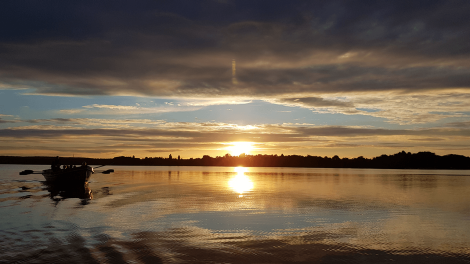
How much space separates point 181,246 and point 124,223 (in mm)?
6416

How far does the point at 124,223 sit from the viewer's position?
60.5ft

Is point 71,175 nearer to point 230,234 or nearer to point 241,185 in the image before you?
point 241,185

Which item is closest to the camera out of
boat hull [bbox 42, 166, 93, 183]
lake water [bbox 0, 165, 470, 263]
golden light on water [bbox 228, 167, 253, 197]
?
lake water [bbox 0, 165, 470, 263]

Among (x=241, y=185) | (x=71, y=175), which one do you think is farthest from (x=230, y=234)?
(x=241, y=185)

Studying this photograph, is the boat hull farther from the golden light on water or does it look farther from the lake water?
the golden light on water

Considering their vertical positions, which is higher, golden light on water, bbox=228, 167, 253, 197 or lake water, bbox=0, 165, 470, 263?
lake water, bbox=0, 165, 470, 263

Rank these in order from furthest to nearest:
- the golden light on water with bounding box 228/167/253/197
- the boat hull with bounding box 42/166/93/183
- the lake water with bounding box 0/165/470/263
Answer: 1. the boat hull with bounding box 42/166/93/183
2. the golden light on water with bounding box 228/167/253/197
3. the lake water with bounding box 0/165/470/263

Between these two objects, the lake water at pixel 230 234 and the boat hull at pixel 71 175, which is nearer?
the lake water at pixel 230 234

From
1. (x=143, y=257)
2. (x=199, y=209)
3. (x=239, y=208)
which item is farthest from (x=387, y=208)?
(x=143, y=257)

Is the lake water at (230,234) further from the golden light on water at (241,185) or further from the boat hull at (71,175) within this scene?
the boat hull at (71,175)

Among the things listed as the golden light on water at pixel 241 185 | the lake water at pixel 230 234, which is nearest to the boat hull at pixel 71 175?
the lake water at pixel 230 234

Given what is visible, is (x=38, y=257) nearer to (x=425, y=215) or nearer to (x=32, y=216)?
(x=32, y=216)

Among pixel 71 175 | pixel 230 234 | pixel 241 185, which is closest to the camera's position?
pixel 230 234

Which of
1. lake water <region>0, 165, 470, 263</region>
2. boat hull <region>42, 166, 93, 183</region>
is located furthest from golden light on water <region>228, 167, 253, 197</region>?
boat hull <region>42, 166, 93, 183</region>
